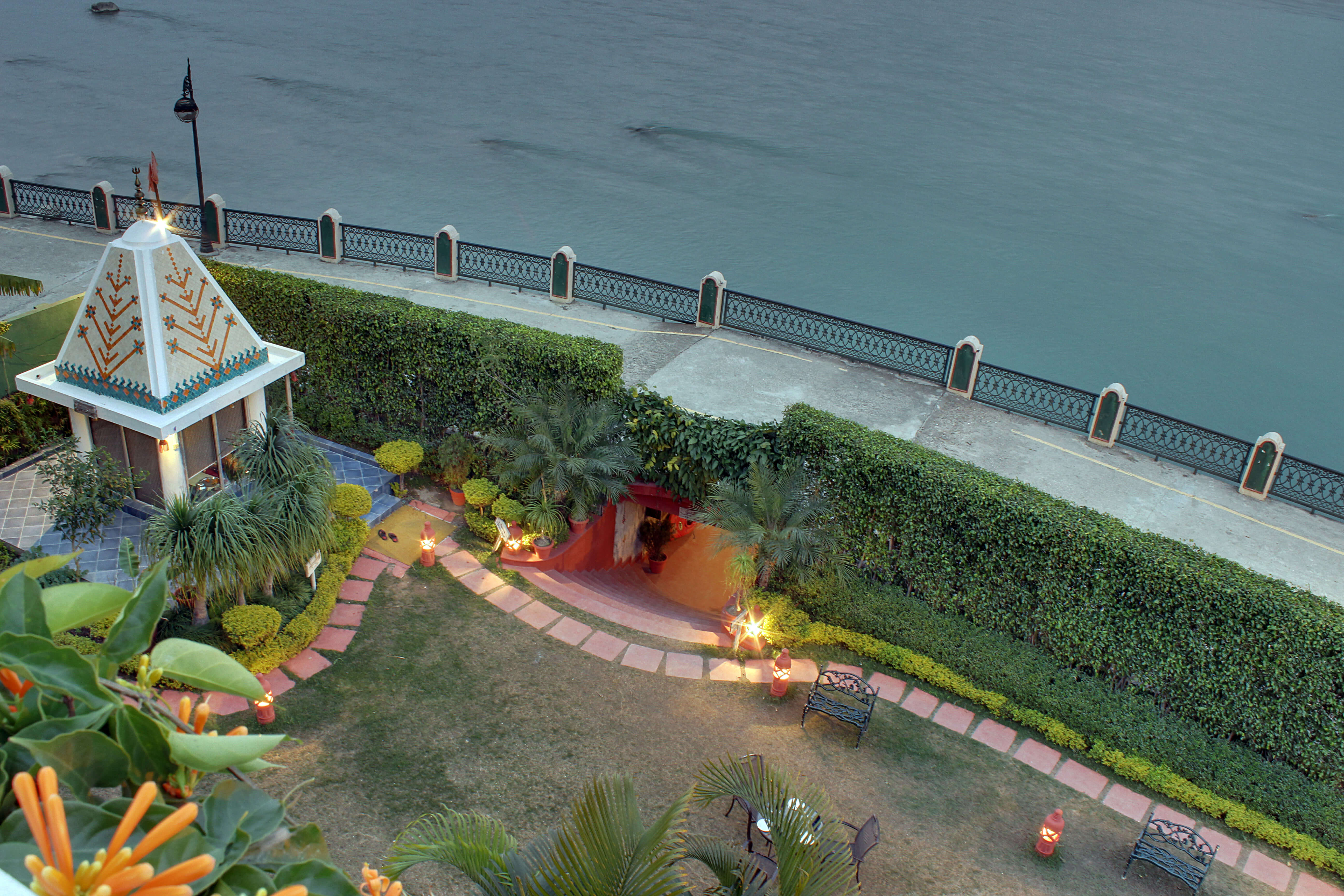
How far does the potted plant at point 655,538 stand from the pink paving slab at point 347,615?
21.2 ft

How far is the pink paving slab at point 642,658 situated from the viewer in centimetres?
1476

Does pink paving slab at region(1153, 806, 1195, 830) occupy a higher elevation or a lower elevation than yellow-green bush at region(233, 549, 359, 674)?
lower

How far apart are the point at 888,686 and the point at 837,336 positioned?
28.1 ft

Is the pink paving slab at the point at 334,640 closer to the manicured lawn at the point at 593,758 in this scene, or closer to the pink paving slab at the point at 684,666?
the manicured lawn at the point at 593,758

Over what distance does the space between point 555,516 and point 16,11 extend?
56648 mm

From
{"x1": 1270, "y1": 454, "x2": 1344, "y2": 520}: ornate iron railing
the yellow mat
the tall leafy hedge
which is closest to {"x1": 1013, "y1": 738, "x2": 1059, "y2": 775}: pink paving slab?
the tall leafy hedge

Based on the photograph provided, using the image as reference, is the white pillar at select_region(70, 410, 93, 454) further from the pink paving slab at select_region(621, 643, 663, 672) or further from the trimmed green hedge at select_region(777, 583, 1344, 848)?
the trimmed green hedge at select_region(777, 583, 1344, 848)

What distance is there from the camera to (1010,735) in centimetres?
1436

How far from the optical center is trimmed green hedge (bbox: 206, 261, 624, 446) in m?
17.3

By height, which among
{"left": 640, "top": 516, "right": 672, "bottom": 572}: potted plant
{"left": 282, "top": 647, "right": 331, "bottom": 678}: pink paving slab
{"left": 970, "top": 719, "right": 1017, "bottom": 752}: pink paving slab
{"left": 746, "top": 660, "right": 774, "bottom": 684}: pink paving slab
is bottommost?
{"left": 640, "top": 516, "right": 672, "bottom": 572}: potted plant

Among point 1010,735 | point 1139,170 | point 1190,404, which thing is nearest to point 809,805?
point 1010,735

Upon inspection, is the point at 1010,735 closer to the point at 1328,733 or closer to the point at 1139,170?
the point at 1328,733

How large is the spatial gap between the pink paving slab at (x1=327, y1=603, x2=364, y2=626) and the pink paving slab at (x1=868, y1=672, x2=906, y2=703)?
740cm

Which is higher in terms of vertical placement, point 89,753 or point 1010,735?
point 89,753
